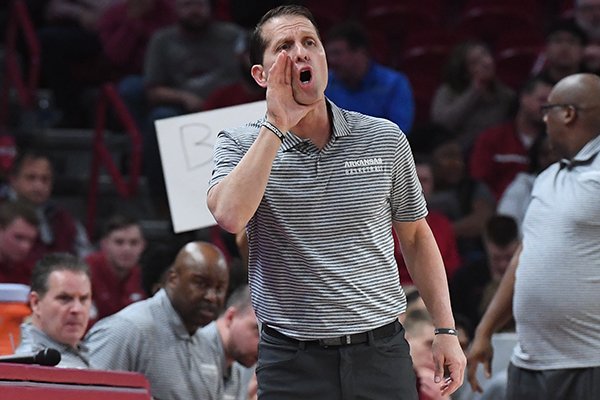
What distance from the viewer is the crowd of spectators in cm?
590

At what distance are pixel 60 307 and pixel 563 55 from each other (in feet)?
16.2

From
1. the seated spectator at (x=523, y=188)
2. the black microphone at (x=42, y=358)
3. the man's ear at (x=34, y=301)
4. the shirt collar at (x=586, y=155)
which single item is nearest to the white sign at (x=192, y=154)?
the man's ear at (x=34, y=301)

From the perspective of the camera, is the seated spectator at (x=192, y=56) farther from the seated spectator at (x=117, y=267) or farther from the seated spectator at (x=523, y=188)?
the seated spectator at (x=523, y=188)

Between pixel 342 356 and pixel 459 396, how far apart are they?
3181mm

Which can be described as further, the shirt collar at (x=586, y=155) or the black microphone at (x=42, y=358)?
the shirt collar at (x=586, y=155)

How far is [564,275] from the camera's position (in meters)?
5.00

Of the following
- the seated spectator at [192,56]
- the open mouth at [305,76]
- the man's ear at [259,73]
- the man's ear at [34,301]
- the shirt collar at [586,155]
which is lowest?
the man's ear at [34,301]

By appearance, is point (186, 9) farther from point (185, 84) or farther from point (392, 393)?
point (392, 393)

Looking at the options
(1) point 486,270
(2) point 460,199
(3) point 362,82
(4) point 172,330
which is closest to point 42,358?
(4) point 172,330

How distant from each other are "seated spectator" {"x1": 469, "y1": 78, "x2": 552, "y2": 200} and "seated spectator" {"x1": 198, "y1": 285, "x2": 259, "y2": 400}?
3941 millimetres

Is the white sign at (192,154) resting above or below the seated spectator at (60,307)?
above

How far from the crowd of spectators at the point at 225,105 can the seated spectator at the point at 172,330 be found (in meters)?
0.01

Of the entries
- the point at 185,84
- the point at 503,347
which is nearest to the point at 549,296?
the point at 503,347

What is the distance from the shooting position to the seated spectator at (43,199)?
878 centimetres
